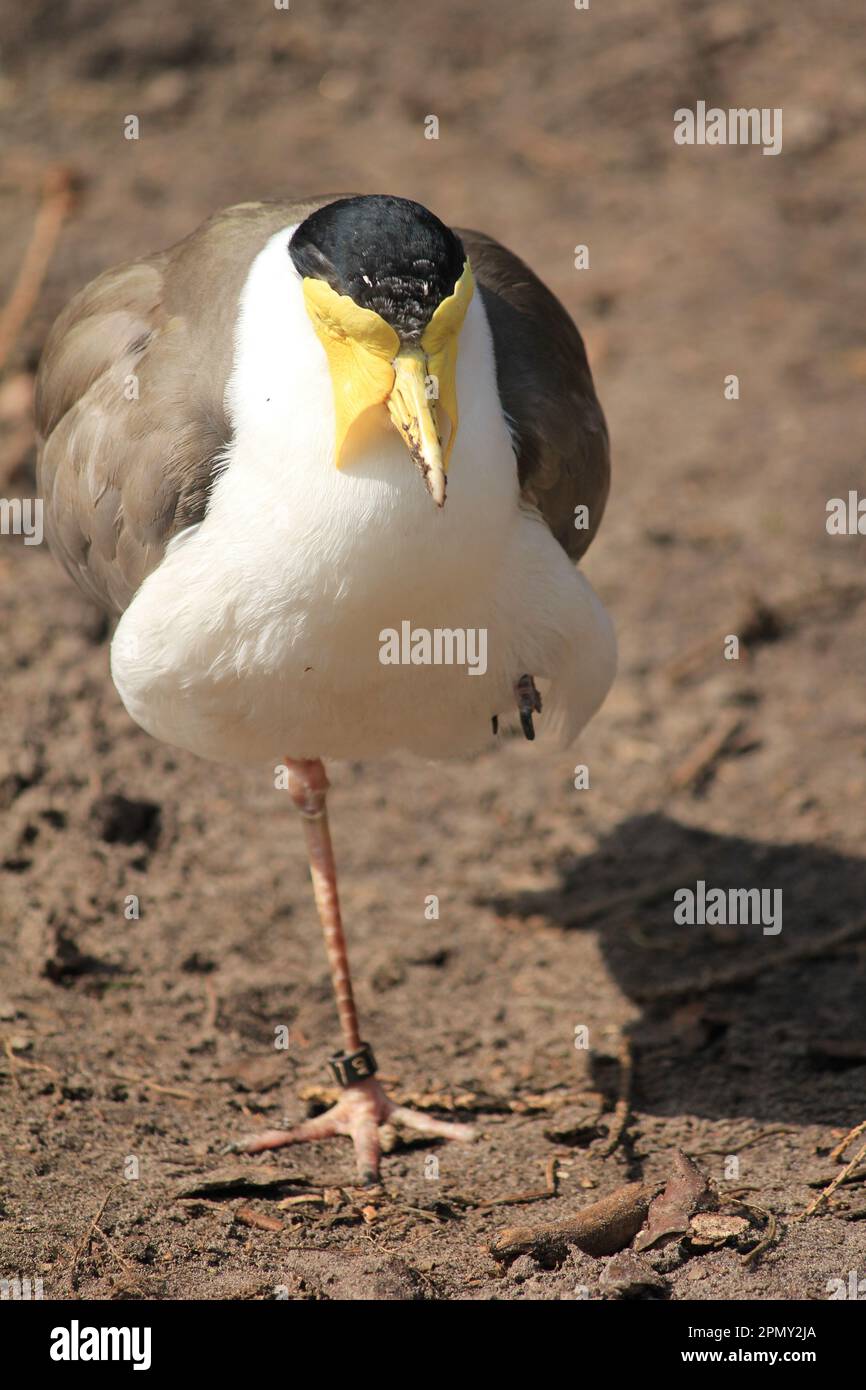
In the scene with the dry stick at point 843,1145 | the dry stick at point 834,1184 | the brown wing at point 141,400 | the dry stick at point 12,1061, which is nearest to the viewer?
the dry stick at point 834,1184

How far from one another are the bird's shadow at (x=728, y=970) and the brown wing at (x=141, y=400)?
2.23 meters

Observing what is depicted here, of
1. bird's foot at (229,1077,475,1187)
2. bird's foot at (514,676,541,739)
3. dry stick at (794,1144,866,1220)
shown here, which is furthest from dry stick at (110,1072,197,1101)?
dry stick at (794,1144,866,1220)

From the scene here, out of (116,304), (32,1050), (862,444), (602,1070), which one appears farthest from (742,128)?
(32,1050)

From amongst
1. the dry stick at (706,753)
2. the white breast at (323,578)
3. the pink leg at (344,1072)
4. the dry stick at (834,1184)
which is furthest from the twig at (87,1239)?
the dry stick at (706,753)

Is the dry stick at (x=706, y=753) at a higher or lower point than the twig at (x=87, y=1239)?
higher

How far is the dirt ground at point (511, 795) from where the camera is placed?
4262mm

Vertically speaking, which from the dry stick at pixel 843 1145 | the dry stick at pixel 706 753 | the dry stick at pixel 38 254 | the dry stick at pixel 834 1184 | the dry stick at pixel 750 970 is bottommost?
the dry stick at pixel 834 1184

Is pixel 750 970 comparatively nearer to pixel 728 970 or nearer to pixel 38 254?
pixel 728 970

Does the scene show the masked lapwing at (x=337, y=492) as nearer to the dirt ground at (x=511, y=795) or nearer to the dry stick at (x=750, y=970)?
the dirt ground at (x=511, y=795)

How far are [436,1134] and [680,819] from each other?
2.02 meters

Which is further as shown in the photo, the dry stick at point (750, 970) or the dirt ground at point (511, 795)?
the dry stick at point (750, 970)

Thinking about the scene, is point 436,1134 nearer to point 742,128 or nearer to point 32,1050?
point 32,1050

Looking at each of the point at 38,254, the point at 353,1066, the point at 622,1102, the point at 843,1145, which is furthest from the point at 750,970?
the point at 38,254

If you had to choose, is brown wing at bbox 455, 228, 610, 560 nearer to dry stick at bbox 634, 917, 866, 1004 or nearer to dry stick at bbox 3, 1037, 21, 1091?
dry stick at bbox 634, 917, 866, 1004
